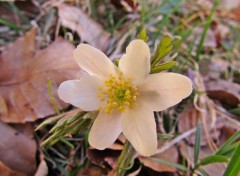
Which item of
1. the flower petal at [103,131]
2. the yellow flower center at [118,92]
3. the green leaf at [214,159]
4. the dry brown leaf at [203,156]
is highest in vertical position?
the yellow flower center at [118,92]

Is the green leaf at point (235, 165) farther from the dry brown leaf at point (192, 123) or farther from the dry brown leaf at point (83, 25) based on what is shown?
the dry brown leaf at point (83, 25)

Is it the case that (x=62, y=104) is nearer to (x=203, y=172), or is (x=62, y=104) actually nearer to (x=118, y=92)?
(x=118, y=92)

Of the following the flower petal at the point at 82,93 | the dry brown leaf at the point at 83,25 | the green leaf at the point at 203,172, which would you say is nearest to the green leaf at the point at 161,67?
the flower petal at the point at 82,93

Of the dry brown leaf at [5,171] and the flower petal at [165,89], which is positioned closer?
the flower petal at [165,89]

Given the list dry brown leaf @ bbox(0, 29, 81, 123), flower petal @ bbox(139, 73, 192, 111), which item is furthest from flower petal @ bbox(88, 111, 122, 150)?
dry brown leaf @ bbox(0, 29, 81, 123)

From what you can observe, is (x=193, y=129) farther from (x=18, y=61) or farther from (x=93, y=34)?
(x=18, y=61)

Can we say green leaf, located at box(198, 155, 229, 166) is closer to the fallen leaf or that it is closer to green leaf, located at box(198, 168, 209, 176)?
green leaf, located at box(198, 168, 209, 176)

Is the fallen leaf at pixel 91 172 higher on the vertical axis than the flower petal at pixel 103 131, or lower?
lower

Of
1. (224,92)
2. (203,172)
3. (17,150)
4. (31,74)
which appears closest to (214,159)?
(203,172)

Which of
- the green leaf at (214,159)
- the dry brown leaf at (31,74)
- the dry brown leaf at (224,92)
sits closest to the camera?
the green leaf at (214,159)
